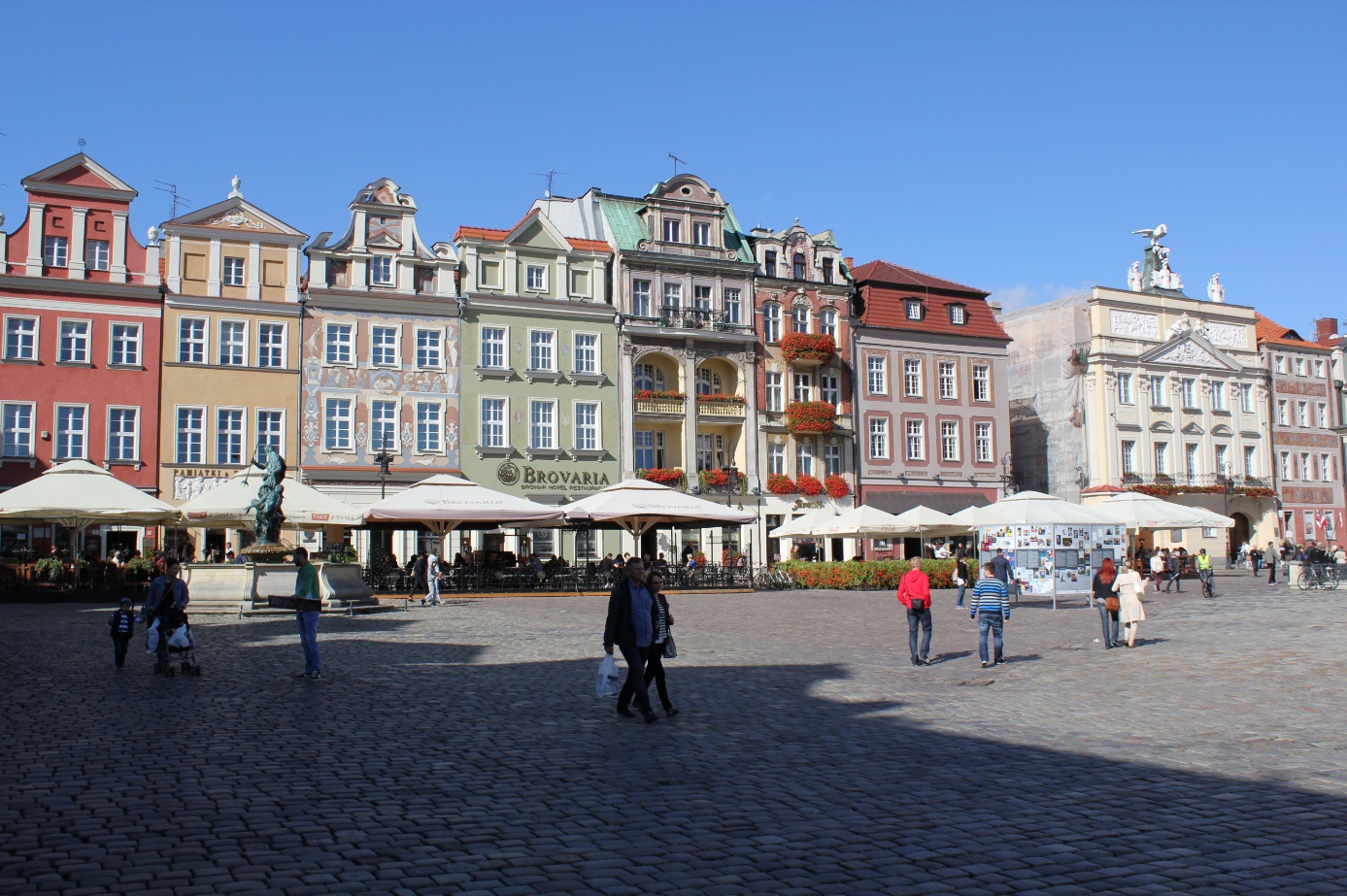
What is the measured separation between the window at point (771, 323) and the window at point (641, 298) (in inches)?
206

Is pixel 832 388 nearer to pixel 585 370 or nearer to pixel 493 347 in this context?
pixel 585 370

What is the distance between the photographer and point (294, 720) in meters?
11.1

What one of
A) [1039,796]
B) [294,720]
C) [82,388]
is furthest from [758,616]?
[82,388]

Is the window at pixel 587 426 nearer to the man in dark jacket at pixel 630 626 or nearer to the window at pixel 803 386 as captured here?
the window at pixel 803 386

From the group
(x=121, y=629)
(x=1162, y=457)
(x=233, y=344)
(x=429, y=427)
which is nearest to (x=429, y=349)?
(x=429, y=427)

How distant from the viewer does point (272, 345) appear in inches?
1649

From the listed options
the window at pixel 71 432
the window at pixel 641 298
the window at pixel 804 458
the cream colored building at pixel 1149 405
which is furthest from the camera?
the cream colored building at pixel 1149 405

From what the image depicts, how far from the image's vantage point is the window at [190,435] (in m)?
40.3

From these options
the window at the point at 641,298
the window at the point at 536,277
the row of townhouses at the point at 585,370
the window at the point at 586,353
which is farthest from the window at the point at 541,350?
the window at the point at 641,298

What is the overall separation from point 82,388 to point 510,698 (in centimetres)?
3182

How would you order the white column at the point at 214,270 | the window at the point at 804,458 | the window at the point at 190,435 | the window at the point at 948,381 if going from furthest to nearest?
1. the window at the point at 948,381
2. the window at the point at 804,458
3. the white column at the point at 214,270
4. the window at the point at 190,435

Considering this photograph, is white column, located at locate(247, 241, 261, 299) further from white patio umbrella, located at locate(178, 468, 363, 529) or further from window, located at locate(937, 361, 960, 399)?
window, located at locate(937, 361, 960, 399)

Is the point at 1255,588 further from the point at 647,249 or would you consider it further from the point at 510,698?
the point at 510,698

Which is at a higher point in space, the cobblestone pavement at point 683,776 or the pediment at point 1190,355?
the pediment at point 1190,355
